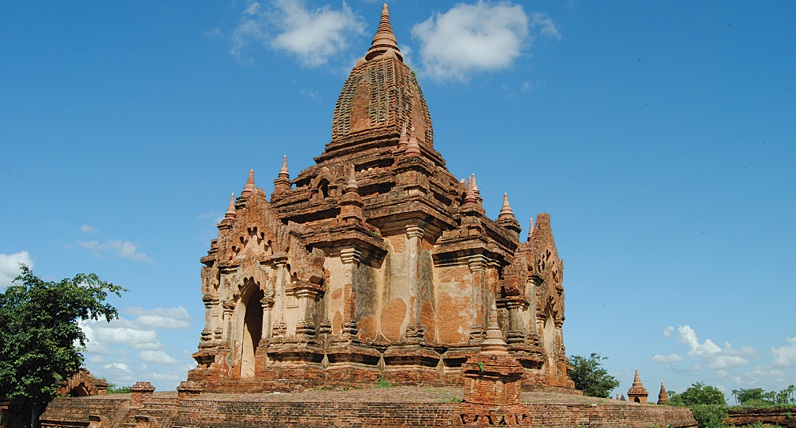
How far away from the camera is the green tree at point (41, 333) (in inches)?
885

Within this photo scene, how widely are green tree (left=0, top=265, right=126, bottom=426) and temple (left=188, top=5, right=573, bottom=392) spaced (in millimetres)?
3962

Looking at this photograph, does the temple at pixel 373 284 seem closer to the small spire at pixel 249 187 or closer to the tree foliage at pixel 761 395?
the small spire at pixel 249 187

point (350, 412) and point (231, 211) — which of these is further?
point (231, 211)

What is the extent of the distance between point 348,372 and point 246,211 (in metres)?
6.81

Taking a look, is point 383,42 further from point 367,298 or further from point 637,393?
point 637,393

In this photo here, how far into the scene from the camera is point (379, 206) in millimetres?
23312

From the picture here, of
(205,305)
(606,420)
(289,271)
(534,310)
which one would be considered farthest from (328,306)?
(606,420)

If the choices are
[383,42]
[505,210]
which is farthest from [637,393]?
[383,42]

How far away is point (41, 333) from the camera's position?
22.8 meters

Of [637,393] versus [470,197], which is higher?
[470,197]

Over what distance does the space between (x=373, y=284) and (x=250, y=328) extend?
4.95 metres

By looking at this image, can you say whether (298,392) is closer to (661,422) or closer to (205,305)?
(205,305)

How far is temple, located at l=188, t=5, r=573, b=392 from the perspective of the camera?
840 inches

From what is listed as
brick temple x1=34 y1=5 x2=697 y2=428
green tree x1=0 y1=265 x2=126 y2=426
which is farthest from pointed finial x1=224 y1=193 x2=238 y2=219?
green tree x1=0 y1=265 x2=126 y2=426
